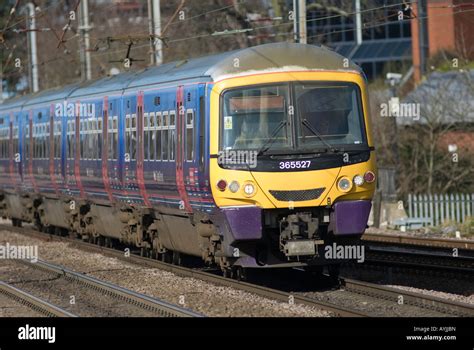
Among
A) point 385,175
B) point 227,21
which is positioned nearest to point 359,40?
point 227,21

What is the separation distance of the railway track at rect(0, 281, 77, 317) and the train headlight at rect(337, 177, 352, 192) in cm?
387

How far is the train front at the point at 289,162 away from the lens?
570 inches

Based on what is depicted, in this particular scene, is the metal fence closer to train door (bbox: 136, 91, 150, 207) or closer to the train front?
train door (bbox: 136, 91, 150, 207)

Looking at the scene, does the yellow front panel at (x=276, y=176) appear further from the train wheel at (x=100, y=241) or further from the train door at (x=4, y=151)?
the train door at (x=4, y=151)

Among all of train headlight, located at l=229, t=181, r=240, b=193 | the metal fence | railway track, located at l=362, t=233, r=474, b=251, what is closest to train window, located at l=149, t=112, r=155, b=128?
train headlight, located at l=229, t=181, r=240, b=193

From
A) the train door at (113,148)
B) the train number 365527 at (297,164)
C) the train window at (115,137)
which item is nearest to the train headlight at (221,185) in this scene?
the train number 365527 at (297,164)

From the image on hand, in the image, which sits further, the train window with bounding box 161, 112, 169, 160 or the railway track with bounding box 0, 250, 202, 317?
the train window with bounding box 161, 112, 169, 160

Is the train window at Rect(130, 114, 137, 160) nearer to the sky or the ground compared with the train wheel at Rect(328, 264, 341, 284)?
nearer to the sky

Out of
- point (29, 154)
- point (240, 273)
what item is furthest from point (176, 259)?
point (29, 154)

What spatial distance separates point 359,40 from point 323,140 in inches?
1836

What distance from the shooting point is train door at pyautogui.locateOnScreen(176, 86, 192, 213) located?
52.6 ft

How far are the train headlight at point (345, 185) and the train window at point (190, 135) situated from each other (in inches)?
83.7

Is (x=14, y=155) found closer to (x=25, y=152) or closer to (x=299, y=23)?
(x=25, y=152)

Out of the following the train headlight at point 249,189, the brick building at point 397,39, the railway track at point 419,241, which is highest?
the brick building at point 397,39
